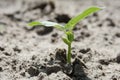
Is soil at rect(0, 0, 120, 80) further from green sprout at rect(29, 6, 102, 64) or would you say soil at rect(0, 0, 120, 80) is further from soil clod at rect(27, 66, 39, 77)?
green sprout at rect(29, 6, 102, 64)

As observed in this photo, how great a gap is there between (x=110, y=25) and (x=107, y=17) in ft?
0.71

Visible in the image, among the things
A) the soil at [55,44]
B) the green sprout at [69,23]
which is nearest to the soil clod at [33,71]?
the soil at [55,44]

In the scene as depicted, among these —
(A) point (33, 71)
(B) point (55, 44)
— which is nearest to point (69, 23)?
(A) point (33, 71)

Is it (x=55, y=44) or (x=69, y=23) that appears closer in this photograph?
(x=69, y=23)

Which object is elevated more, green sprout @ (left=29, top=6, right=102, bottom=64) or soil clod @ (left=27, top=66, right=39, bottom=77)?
green sprout @ (left=29, top=6, right=102, bottom=64)

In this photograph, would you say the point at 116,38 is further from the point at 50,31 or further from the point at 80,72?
the point at 80,72

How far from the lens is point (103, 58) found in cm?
199

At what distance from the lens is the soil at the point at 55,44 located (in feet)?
5.81

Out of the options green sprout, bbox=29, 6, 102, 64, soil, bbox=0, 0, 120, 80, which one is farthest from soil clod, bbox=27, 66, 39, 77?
green sprout, bbox=29, 6, 102, 64

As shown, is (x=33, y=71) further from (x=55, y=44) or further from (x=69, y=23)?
(x=55, y=44)

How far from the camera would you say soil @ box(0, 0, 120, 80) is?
1771 millimetres

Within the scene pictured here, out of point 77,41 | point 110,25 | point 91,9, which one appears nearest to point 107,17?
point 110,25

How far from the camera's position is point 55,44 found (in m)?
2.32

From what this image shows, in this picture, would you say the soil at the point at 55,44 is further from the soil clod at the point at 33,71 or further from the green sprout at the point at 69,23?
the green sprout at the point at 69,23
